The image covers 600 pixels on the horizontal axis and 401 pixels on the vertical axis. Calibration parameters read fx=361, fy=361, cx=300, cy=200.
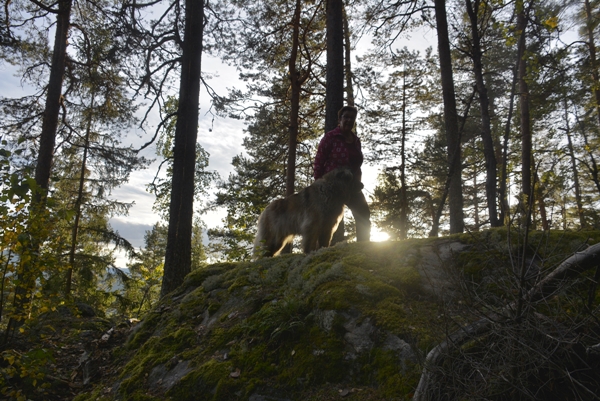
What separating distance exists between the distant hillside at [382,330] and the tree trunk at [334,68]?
4.22m

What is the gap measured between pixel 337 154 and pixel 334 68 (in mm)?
3271

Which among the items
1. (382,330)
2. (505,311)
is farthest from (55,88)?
(505,311)

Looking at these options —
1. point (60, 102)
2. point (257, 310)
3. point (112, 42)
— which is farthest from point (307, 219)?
point (60, 102)

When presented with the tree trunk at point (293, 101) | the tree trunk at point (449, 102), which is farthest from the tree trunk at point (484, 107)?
the tree trunk at point (293, 101)

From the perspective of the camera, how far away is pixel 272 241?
677cm

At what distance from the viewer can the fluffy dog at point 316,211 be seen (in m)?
5.88

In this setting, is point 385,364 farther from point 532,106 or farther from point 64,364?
point 532,106

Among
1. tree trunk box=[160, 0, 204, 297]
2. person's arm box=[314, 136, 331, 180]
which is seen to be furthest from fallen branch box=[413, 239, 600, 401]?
tree trunk box=[160, 0, 204, 297]

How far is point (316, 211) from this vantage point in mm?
5980

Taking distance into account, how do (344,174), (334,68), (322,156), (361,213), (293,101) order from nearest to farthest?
(344,174), (322,156), (361,213), (334,68), (293,101)

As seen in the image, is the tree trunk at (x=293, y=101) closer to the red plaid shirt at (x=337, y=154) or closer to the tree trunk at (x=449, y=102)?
the tree trunk at (x=449, y=102)

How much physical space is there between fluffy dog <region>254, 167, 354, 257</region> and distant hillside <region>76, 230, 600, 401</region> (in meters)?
0.95

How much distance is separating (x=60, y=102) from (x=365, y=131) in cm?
1331

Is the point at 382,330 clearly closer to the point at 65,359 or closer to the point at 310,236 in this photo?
the point at 310,236
